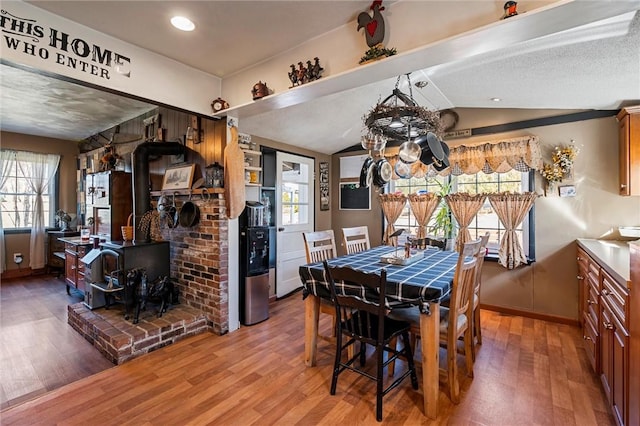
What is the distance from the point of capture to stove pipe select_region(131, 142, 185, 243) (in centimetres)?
341

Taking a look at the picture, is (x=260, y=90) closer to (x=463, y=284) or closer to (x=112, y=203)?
(x=463, y=284)

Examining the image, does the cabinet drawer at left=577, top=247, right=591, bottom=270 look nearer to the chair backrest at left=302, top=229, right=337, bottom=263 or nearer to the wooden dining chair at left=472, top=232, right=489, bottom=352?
the wooden dining chair at left=472, top=232, right=489, bottom=352

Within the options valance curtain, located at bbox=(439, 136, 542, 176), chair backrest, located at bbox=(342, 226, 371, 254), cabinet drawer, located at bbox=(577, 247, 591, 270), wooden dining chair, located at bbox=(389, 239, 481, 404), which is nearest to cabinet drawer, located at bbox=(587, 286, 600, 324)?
cabinet drawer, located at bbox=(577, 247, 591, 270)

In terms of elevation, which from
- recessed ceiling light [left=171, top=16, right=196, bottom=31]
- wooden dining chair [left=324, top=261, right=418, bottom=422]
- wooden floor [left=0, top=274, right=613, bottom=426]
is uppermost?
recessed ceiling light [left=171, top=16, right=196, bottom=31]

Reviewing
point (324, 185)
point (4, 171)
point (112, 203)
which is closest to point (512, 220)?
point (324, 185)

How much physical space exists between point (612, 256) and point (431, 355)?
1.63 metres

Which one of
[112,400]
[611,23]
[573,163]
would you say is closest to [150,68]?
[112,400]

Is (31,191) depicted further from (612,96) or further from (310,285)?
(612,96)

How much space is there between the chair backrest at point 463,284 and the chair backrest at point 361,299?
439 mm

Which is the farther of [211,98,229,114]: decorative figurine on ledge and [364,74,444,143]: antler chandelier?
[211,98,229,114]: decorative figurine on ledge

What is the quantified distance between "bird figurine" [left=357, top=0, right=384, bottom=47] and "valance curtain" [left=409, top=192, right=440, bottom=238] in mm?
2659

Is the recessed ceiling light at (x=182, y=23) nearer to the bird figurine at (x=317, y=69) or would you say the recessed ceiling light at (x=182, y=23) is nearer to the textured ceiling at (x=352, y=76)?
the textured ceiling at (x=352, y=76)

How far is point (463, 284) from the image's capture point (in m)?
1.97

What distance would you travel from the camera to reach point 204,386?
213 centimetres
